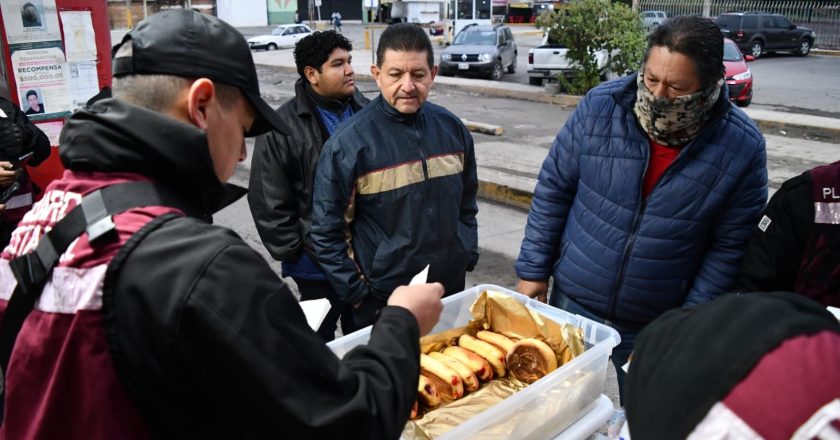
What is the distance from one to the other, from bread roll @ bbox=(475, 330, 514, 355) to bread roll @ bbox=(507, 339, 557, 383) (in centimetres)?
4

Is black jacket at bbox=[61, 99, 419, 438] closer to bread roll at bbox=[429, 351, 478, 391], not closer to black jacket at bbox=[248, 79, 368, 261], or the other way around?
bread roll at bbox=[429, 351, 478, 391]

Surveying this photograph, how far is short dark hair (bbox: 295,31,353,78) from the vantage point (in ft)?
12.1

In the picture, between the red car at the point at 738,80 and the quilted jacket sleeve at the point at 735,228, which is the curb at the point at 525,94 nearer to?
the red car at the point at 738,80

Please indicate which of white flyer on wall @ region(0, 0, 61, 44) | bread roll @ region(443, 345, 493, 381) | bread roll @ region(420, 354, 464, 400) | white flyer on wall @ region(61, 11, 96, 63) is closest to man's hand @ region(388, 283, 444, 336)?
bread roll @ region(420, 354, 464, 400)

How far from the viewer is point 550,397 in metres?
2.13

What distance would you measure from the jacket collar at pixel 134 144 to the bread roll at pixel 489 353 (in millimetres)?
1407

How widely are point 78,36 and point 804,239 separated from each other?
16.9 feet

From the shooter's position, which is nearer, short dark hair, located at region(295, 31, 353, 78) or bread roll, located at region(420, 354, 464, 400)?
bread roll, located at region(420, 354, 464, 400)

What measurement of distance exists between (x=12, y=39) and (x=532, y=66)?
1495cm

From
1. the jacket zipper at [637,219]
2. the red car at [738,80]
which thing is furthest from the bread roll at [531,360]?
the red car at [738,80]

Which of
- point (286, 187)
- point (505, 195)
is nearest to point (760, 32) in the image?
point (505, 195)

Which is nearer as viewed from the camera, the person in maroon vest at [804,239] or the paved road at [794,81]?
the person in maroon vest at [804,239]

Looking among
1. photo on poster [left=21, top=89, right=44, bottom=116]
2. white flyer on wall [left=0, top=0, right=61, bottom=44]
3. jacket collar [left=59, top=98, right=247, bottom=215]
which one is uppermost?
white flyer on wall [left=0, top=0, right=61, bottom=44]

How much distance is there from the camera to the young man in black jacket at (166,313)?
1161 mm
